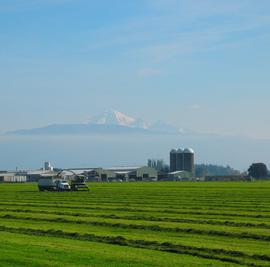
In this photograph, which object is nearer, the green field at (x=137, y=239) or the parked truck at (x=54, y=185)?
the green field at (x=137, y=239)

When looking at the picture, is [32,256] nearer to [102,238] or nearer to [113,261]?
[113,261]

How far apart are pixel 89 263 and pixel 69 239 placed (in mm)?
6513

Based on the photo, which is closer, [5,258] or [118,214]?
[5,258]

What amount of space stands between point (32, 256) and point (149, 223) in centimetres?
1227

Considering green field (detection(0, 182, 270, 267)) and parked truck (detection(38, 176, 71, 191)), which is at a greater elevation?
parked truck (detection(38, 176, 71, 191))

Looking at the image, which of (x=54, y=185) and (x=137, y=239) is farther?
(x=54, y=185)

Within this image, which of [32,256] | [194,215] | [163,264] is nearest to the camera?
[163,264]

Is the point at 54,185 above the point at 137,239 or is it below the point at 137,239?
above

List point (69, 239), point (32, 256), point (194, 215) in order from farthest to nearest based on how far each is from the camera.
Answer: point (194, 215)
point (69, 239)
point (32, 256)

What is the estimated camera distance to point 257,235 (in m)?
25.5

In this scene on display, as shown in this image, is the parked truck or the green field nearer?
the green field

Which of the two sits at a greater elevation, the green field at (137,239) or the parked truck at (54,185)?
the parked truck at (54,185)

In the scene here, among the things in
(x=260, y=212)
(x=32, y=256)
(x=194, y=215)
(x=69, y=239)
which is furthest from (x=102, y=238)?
(x=260, y=212)

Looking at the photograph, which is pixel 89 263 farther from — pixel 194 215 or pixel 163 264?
pixel 194 215
